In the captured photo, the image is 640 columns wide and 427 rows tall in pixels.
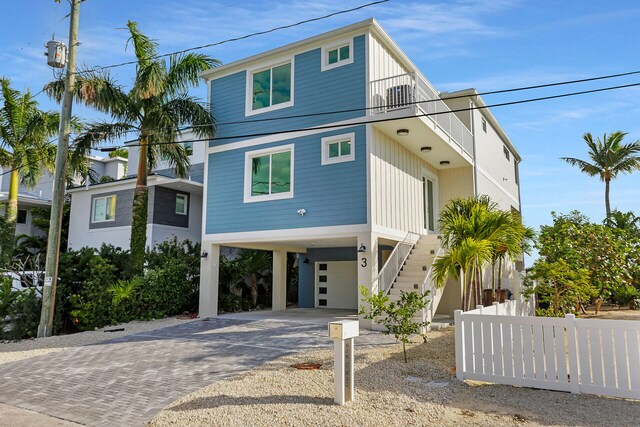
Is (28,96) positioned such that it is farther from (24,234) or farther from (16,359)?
(16,359)

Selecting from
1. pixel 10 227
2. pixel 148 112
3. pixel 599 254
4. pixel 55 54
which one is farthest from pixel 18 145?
pixel 599 254

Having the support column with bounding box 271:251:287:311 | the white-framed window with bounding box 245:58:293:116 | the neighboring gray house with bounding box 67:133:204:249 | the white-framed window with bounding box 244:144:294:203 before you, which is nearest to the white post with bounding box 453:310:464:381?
the white-framed window with bounding box 244:144:294:203

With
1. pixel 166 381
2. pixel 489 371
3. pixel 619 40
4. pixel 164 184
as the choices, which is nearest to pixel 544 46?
pixel 619 40

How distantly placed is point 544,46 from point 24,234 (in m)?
25.1

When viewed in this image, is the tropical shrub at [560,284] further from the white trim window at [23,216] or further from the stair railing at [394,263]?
the white trim window at [23,216]

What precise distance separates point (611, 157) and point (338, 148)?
2475cm

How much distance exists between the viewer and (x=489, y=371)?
254 inches

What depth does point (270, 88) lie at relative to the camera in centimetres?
1454

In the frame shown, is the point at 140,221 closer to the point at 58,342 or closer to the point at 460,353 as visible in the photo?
the point at 58,342

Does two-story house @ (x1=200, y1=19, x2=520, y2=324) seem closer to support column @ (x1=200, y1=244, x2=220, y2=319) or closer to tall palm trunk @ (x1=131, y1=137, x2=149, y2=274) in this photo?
support column @ (x1=200, y1=244, x2=220, y2=319)

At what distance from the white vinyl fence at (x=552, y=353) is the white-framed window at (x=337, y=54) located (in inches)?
349

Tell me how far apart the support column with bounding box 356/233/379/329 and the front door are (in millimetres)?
4900

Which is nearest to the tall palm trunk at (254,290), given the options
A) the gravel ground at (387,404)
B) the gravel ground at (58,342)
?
the gravel ground at (58,342)

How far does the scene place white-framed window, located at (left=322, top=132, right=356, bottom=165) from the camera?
1266 cm
